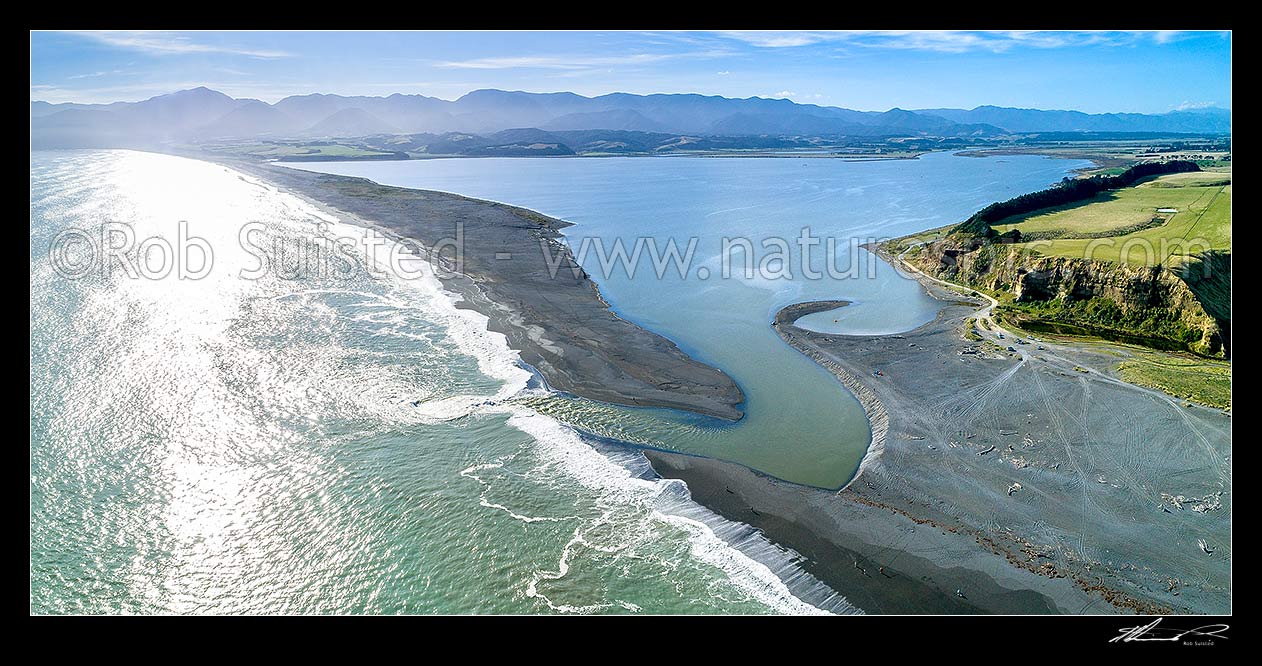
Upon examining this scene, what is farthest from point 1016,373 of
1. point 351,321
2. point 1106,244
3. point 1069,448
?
point 351,321

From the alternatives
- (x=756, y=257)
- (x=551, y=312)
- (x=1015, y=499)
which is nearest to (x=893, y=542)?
(x=1015, y=499)

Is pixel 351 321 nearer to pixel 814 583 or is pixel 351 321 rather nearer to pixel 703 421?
pixel 703 421

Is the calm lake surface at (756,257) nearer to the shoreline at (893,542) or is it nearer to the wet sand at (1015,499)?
the shoreline at (893,542)

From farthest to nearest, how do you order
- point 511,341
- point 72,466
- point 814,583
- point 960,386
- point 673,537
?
point 511,341 → point 960,386 → point 72,466 → point 673,537 → point 814,583
